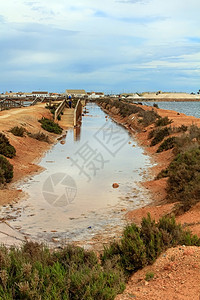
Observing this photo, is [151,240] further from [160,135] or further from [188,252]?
[160,135]

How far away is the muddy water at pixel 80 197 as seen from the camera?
28.1ft

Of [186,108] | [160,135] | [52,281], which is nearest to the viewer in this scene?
[52,281]

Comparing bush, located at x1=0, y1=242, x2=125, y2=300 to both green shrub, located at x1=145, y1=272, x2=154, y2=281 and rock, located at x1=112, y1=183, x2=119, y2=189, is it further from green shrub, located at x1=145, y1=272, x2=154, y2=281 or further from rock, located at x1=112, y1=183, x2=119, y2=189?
rock, located at x1=112, y1=183, x2=119, y2=189

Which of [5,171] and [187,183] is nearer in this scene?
[187,183]

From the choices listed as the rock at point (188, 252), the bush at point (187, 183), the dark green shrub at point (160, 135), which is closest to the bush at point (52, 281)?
the rock at point (188, 252)

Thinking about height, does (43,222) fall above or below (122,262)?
below

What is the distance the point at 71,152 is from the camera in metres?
20.8

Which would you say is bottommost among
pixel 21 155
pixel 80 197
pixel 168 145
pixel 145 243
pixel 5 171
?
pixel 80 197

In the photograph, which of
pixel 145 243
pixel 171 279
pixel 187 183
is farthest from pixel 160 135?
pixel 171 279

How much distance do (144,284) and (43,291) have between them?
4.32 ft

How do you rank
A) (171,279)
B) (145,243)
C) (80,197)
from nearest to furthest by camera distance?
(171,279) < (145,243) < (80,197)

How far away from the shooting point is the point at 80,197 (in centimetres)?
1145

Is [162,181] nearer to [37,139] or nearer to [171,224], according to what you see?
[171,224]

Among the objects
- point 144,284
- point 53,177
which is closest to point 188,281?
point 144,284
